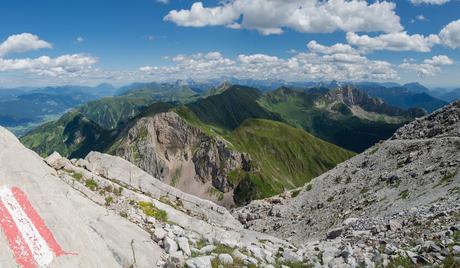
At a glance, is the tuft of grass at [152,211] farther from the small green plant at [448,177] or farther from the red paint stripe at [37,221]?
the small green plant at [448,177]

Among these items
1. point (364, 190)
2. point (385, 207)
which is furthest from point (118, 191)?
point (364, 190)

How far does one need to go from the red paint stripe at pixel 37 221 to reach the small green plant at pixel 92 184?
10.1m

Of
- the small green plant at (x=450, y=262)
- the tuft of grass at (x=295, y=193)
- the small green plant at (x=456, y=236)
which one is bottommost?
the tuft of grass at (x=295, y=193)

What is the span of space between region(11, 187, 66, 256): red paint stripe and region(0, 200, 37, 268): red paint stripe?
31.7 inches

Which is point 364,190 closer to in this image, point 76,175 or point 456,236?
point 456,236

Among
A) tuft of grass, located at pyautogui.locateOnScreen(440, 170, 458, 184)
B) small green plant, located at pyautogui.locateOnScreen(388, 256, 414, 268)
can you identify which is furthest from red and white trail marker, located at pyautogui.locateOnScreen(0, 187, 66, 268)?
tuft of grass, located at pyautogui.locateOnScreen(440, 170, 458, 184)

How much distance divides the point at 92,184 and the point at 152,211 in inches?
194

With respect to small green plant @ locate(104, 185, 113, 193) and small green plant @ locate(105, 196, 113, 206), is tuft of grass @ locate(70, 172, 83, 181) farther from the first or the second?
small green plant @ locate(105, 196, 113, 206)

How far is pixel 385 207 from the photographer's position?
4394cm

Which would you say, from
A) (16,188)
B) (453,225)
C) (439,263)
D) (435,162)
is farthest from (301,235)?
(16,188)

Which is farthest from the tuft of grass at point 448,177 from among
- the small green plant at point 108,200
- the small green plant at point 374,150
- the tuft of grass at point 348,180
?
the small green plant at point 108,200

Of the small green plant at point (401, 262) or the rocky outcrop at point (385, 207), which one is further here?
the rocky outcrop at point (385, 207)

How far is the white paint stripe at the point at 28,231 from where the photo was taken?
13.5 meters

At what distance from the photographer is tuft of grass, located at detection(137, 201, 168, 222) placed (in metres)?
25.2
